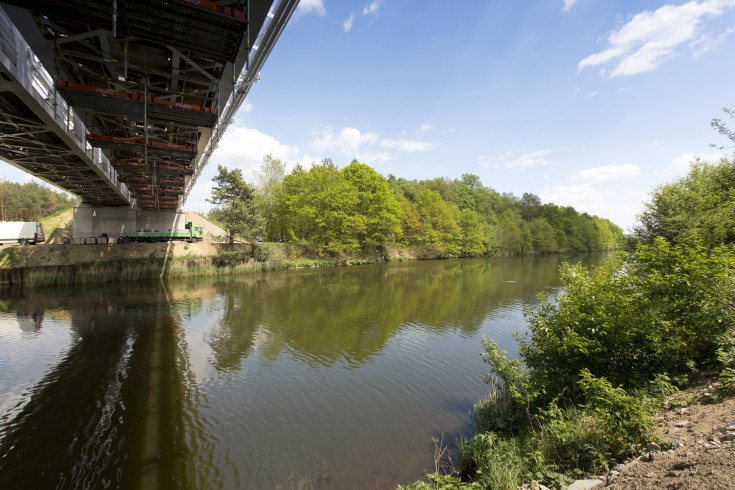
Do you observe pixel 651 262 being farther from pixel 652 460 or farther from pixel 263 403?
pixel 263 403

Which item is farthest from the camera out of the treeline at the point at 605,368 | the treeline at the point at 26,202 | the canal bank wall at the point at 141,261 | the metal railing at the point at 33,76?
the treeline at the point at 26,202

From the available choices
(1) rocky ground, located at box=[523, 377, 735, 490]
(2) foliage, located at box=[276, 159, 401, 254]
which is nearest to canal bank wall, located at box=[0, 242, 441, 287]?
(2) foliage, located at box=[276, 159, 401, 254]

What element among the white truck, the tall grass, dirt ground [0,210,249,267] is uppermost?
the white truck

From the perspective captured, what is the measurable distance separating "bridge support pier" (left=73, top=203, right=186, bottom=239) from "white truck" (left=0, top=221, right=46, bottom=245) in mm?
4408

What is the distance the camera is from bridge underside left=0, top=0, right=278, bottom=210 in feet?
A: 20.2

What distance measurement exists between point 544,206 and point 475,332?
98.9 m

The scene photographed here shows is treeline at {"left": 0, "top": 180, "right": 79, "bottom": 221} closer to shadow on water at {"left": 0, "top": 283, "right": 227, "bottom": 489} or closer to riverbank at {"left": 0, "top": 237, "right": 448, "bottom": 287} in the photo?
riverbank at {"left": 0, "top": 237, "right": 448, "bottom": 287}

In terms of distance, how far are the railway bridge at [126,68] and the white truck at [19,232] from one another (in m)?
14.8

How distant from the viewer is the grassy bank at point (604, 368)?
4.25 meters

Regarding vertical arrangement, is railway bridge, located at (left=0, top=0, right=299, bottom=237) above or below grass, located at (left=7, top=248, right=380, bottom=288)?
above

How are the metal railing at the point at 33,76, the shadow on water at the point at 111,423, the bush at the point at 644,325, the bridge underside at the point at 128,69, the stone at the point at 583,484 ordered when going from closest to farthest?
the stone at the point at 583,484, the shadow on water at the point at 111,423, the bush at the point at 644,325, the bridge underside at the point at 128,69, the metal railing at the point at 33,76

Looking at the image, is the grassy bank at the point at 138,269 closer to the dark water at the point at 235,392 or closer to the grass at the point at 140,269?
the grass at the point at 140,269

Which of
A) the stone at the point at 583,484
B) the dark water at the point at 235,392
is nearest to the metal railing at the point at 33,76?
the dark water at the point at 235,392

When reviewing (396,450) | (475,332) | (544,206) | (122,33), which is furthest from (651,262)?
(544,206)
